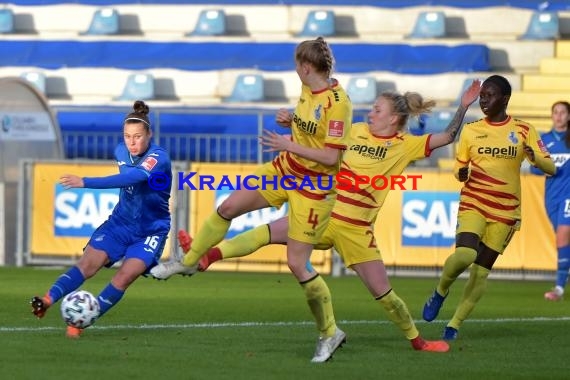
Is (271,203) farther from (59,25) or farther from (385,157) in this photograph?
(59,25)

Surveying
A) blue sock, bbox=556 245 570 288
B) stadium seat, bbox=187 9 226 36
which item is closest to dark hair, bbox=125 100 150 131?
blue sock, bbox=556 245 570 288

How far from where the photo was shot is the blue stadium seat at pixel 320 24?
27.1m

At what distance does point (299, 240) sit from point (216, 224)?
0.92 meters

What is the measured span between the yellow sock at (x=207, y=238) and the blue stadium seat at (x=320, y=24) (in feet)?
56.8

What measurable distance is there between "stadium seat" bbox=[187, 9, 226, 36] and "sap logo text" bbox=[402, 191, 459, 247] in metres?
9.79

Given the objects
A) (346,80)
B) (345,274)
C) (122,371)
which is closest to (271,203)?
(122,371)

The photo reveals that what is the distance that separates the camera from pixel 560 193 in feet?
52.5

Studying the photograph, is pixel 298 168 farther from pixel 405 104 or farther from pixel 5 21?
pixel 5 21

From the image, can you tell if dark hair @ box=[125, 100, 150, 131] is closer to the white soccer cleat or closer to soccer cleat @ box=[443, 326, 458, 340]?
the white soccer cleat

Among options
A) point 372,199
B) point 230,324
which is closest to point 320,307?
point 372,199

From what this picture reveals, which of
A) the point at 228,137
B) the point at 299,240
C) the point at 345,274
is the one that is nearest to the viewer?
the point at 299,240

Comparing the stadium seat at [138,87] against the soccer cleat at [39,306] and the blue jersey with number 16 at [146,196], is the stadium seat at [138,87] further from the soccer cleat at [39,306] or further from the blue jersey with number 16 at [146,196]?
the soccer cleat at [39,306]

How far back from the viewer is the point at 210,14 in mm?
27625

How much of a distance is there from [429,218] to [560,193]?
2939mm
